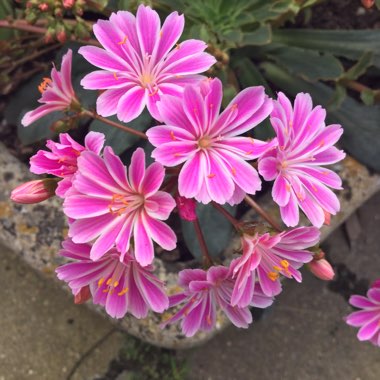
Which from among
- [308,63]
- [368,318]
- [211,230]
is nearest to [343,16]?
[308,63]

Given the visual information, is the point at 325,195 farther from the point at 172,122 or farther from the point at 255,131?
the point at 255,131

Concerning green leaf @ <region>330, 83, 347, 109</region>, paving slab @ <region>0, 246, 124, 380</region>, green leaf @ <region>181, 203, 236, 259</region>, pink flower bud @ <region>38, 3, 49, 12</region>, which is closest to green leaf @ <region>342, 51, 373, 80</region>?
green leaf @ <region>330, 83, 347, 109</region>

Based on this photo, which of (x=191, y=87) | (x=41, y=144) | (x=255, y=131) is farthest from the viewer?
(x=41, y=144)

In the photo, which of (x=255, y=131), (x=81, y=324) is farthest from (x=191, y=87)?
(x=81, y=324)

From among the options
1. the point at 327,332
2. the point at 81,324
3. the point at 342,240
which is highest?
the point at 342,240

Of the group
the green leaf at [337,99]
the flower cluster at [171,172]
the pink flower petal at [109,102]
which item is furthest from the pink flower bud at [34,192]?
the green leaf at [337,99]

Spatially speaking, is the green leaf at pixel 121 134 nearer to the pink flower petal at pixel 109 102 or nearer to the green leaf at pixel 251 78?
the green leaf at pixel 251 78

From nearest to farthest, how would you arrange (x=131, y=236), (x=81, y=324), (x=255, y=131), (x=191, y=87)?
(x=191, y=87) → (x=131, y=236) → (x=255, y=131) → (x=81, y=324)
